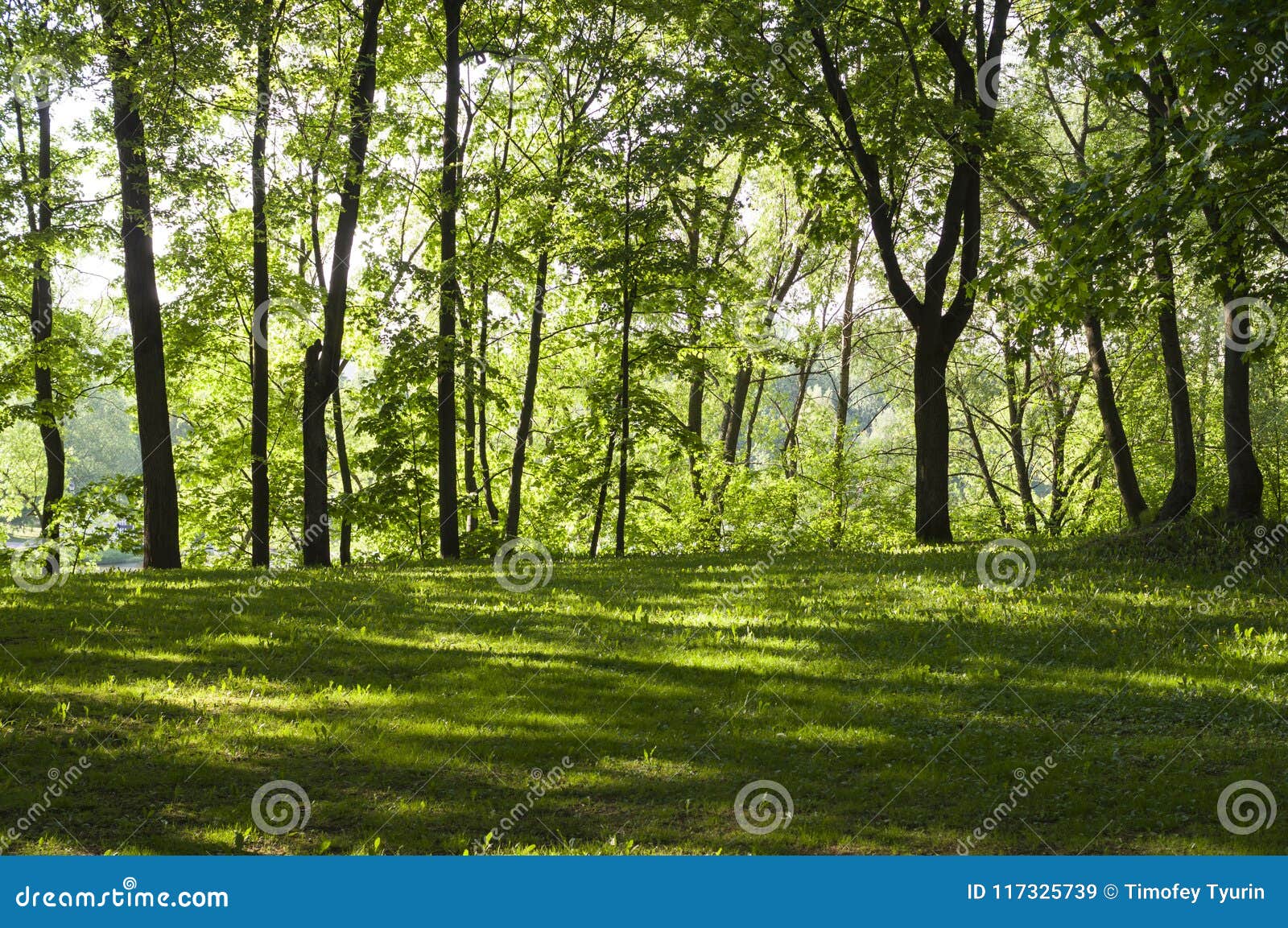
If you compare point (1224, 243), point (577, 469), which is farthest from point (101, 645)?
point (577, 469)

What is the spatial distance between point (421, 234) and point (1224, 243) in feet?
89.4

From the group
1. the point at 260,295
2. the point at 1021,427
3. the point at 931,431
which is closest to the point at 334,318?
the point at 260,295

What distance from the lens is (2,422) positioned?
2247cm

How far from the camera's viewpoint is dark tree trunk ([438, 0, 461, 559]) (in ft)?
63.8

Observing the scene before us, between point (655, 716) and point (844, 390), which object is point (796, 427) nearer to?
point (844, 390)

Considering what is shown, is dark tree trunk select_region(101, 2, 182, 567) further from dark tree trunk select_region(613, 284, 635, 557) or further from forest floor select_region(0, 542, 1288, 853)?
dark tree trunk select_region(613, 284, 635, 557)

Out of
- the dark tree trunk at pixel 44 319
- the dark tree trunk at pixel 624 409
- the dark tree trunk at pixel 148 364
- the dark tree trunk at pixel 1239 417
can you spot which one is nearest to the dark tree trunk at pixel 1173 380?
the dark tree trunk at pixel 1239 417

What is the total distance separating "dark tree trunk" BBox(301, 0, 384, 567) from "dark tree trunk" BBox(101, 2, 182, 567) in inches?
100

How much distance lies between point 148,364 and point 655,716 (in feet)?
43.3

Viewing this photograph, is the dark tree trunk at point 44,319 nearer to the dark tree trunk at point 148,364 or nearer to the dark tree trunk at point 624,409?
the dark tree trunk at point 148,364

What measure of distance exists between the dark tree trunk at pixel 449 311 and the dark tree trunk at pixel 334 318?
60.7 inches

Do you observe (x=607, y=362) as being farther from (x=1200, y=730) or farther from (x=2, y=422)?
(x=1200, y=730)

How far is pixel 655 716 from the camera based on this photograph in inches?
318

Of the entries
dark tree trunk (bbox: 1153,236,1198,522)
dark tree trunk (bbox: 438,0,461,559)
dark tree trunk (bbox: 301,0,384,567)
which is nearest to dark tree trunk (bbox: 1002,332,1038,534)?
dark tree trunk (bbox: 1153,236,1198,522)
